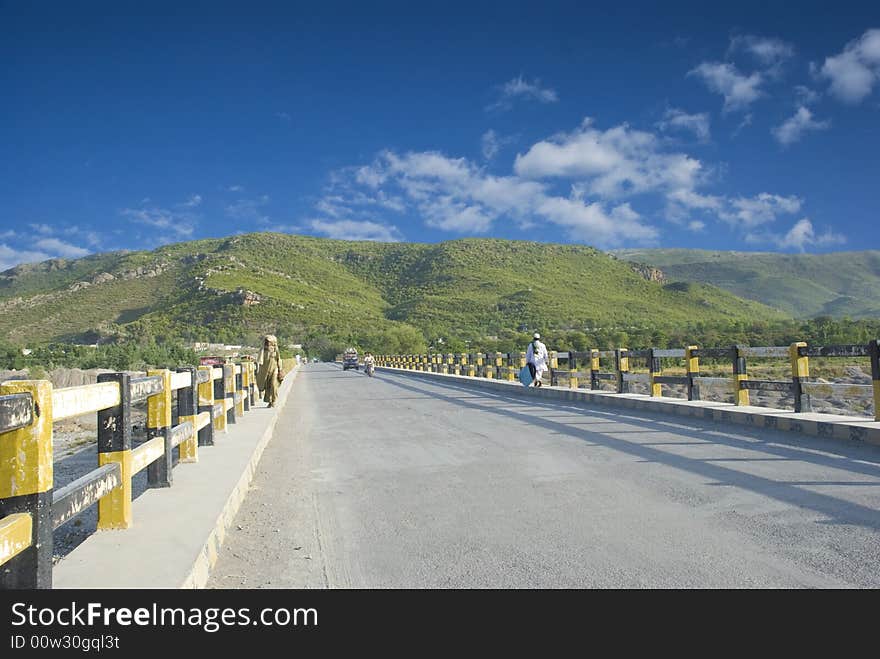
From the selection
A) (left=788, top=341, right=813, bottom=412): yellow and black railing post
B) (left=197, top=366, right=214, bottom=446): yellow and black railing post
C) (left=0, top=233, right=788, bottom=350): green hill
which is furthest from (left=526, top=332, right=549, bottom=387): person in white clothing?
(left=0, top=233, right=788, bottom=350): green hill

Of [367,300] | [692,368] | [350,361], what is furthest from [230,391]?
[367,300]

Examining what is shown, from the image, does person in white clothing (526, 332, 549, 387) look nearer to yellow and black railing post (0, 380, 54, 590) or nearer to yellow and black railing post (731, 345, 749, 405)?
yellow and black railing post (731, 345, 749, 405)

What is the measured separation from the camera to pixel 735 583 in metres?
3.58

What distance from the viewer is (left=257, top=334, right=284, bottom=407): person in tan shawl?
48.4 ft

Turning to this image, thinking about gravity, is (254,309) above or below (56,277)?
A: below

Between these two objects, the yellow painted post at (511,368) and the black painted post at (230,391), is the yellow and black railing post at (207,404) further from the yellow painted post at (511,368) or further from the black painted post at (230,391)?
the yellow painted post at (511,368)

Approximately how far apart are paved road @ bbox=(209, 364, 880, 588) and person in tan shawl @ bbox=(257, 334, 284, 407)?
16.4ft

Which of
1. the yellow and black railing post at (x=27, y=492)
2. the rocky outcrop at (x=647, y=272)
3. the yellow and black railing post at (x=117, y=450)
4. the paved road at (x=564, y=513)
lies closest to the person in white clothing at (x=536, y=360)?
the paved road at (x=564, y=513)

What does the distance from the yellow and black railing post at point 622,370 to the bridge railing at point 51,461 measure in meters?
12.3

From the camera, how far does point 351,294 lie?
394 ft
